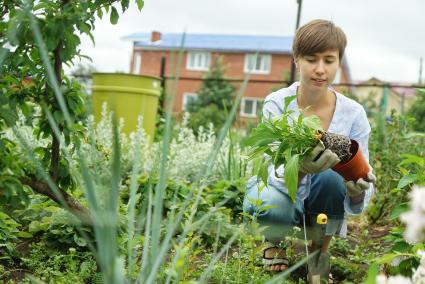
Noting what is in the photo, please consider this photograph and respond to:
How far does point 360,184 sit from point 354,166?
0.32 feet

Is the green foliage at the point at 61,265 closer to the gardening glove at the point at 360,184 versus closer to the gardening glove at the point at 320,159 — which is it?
the gardening glove at the point at 320,159

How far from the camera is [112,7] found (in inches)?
83.0

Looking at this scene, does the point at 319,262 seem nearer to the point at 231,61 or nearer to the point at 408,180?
the point at 408,180

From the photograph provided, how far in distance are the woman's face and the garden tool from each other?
510 mm

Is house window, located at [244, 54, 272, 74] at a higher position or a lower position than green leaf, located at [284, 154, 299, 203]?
higher

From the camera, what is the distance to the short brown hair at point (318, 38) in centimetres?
246

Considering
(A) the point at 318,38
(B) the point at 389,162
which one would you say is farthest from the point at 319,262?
(B) the point at 389,162

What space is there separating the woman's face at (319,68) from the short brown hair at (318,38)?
2cm

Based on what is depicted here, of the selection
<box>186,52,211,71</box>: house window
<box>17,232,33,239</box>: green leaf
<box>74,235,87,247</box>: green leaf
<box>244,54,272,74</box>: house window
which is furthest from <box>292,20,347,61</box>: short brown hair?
<box>186,52,211,71</box>: house window

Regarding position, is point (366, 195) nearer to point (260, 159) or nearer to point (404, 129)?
point (260, 159)

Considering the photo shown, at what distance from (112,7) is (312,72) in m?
0.79

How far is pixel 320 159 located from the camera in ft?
6.71

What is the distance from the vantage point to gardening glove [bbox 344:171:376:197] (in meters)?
2.23

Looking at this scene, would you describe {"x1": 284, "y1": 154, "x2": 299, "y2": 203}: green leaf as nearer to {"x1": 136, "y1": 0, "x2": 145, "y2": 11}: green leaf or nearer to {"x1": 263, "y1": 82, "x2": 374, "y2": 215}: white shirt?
{"x1": 263, "y1": 82, "x2": 374, "y2": 215}: white shirt
